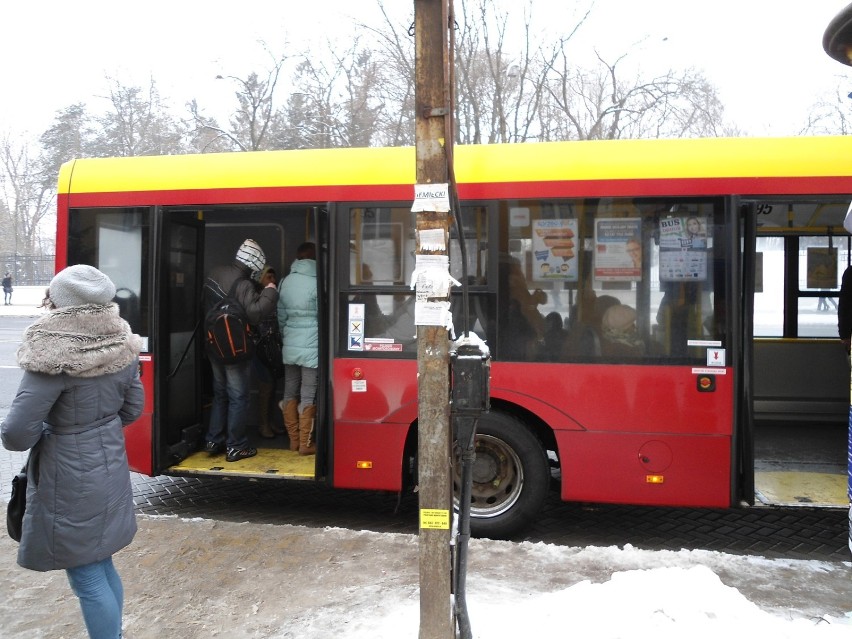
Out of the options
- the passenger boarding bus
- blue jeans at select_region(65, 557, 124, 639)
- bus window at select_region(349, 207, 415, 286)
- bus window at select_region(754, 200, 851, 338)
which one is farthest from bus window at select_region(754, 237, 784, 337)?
blue jeans at select_region(65, 557, 124, 639)

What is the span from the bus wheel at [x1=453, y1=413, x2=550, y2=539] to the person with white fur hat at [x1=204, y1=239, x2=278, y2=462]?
202 centimetres

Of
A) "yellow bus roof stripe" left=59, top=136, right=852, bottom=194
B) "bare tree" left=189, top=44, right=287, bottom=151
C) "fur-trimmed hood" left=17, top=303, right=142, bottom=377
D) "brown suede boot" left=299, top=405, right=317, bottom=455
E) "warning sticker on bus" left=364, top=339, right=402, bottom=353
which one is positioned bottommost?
"brown suede boot" left=299, top=405, right=317, bottom=455

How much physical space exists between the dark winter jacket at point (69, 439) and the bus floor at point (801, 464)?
4.07 m

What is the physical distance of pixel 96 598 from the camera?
301 centimetres

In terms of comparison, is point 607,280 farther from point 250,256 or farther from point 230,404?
point 230,404

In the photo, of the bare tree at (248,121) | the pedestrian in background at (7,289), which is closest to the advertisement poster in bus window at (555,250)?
the bare tree at (248,121)

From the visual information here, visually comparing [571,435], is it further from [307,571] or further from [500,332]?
[307,571]

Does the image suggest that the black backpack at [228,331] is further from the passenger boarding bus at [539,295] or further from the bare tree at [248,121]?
the bare tree at [248,121]

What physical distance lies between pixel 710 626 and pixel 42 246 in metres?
66.6

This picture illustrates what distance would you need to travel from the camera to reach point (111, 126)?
107 ft

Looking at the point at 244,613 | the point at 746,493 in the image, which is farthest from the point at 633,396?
the point at 244,613

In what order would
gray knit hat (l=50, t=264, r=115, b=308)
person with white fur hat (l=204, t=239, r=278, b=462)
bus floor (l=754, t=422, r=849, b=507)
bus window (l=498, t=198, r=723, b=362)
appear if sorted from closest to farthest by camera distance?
gray knit hat (l=50, t=264, r=115, b=308), bus window (l=498, t=198, r=723, b=362), bus floor (l=754, t=422, r=849, b=507), person with white fur hat (l=204, t=239, r=278, b=462)

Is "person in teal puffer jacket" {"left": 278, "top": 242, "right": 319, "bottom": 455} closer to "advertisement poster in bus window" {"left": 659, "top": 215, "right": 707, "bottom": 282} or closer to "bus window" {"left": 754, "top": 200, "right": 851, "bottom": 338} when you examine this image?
"advertisement poster in bus window" {"left": 659, "top": 215, "right": 707, "bottom": 282}

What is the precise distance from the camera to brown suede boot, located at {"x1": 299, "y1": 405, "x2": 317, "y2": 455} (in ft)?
19.2
